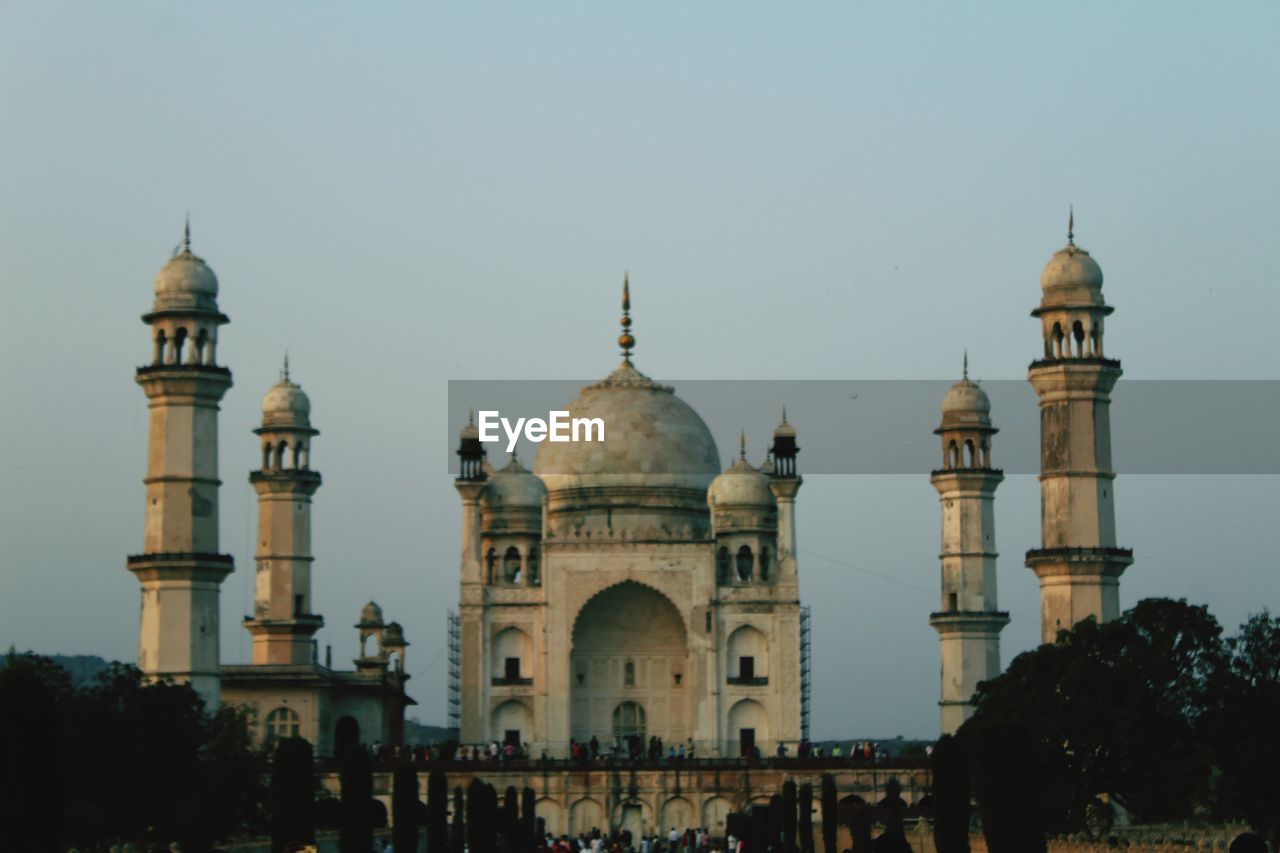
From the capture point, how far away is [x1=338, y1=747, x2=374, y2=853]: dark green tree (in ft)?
102

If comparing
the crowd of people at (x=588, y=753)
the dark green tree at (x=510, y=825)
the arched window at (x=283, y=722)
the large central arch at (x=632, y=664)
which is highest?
the large central arch at (x=632, y=664)

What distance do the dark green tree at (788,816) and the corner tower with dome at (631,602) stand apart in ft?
37.0

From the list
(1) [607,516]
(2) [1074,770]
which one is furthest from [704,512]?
(2) [1074,770]

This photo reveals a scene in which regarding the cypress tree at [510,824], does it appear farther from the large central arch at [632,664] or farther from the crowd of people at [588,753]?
the large central arch at [632,664]

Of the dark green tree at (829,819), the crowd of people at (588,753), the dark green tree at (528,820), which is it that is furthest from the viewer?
the crowd of people at (588,753)

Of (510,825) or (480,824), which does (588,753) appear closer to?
(510,825)

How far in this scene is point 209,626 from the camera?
48.8 m

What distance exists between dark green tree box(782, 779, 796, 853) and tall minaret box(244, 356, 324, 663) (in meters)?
17.6

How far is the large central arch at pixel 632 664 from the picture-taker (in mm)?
58500

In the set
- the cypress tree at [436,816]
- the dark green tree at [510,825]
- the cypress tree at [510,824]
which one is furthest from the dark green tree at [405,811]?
the cypress tree at [510,824]

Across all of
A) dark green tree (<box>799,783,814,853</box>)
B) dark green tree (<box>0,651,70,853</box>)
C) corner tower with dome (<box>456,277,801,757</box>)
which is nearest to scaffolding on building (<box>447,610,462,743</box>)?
corner tower with dome (<box>456,277,801,757</box>)

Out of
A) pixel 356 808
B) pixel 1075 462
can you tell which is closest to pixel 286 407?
pixel 1075 462

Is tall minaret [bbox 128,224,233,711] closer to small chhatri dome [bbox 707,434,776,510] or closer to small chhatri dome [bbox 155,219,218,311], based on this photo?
small chhatri dome [bbox 155,219,218,311]

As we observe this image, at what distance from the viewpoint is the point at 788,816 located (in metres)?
Result: 42.8
